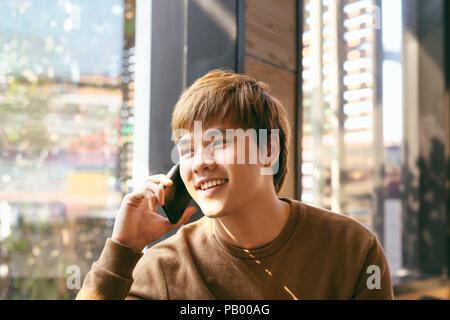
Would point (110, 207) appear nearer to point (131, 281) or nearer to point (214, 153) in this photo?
point (131, 281)

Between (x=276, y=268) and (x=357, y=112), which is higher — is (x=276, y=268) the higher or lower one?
the lower one

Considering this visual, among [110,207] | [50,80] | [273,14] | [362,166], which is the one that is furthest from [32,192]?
[362,166]

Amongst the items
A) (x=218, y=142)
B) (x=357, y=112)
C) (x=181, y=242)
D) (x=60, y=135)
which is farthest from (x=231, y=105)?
(x=357, y=112)

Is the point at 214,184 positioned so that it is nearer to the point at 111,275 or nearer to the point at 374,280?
the point at 111,275

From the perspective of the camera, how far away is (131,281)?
2.82 ft

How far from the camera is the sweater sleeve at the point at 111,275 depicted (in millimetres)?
825

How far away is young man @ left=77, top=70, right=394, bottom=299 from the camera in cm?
89

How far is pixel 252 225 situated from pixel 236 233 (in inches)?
1.7

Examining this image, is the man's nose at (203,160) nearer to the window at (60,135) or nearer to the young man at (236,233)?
the young man at (236,233)

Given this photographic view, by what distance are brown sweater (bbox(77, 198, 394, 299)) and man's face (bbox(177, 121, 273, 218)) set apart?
140 millimetres

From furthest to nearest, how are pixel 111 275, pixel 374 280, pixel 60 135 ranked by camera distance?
pixel 60 135 → pixel 374 280 → pixel 111 275

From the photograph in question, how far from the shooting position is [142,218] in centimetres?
93

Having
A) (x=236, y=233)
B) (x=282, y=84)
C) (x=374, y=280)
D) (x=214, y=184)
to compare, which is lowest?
(x=374, y=280)
